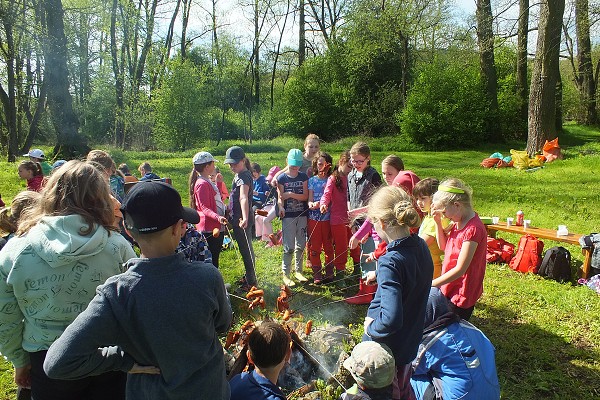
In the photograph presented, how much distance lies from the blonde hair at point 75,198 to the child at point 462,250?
229 centimetres

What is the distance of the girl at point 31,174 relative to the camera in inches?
240

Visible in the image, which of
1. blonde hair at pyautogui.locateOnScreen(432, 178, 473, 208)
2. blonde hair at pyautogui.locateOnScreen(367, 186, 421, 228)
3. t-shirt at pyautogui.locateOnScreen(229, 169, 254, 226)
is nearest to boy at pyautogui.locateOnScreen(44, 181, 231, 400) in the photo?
blonde hair at pyautogui.locateOnScreen(367, 186, 421, 228)

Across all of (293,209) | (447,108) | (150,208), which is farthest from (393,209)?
(447,108)

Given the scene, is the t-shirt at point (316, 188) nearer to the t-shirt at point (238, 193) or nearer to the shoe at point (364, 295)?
the t-shirt at point (238, 193)

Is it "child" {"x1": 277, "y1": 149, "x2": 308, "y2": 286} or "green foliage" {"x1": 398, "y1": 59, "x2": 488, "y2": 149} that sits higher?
"green foliage" {"x1": 398, "y1": 59, "x2": 488, "y2": 149}

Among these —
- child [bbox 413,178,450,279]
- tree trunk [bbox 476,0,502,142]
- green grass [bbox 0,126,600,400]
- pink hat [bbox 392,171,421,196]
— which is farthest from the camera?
tree trunk [bbox 476,0,502,142]

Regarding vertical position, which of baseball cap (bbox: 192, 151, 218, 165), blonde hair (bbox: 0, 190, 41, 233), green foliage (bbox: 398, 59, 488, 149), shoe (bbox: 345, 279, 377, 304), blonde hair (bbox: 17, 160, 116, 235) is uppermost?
green foliage (bbox: 398, 59, 488, 149)

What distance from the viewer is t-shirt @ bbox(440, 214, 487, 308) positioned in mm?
3192

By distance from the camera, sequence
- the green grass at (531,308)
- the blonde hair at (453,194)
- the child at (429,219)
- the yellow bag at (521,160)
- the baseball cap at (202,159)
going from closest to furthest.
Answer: the blonde hair at (453,194), the green grass at (531,308), the child at (429,219), the baseball cap at (202,159), the yellow bag at (521,160)

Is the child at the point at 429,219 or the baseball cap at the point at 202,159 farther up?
the baseball cap at the point at 202,159

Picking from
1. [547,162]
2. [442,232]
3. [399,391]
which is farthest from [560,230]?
[547,162]

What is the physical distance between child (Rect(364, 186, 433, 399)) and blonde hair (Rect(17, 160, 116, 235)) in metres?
1.52

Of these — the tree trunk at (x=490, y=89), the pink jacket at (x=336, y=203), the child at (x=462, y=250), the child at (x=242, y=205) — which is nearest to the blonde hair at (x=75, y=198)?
the child at (x=462, y=250)

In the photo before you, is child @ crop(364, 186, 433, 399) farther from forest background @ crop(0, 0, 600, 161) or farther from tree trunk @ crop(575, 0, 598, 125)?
tree trunk @ crop(575, 0, 598, 125)
